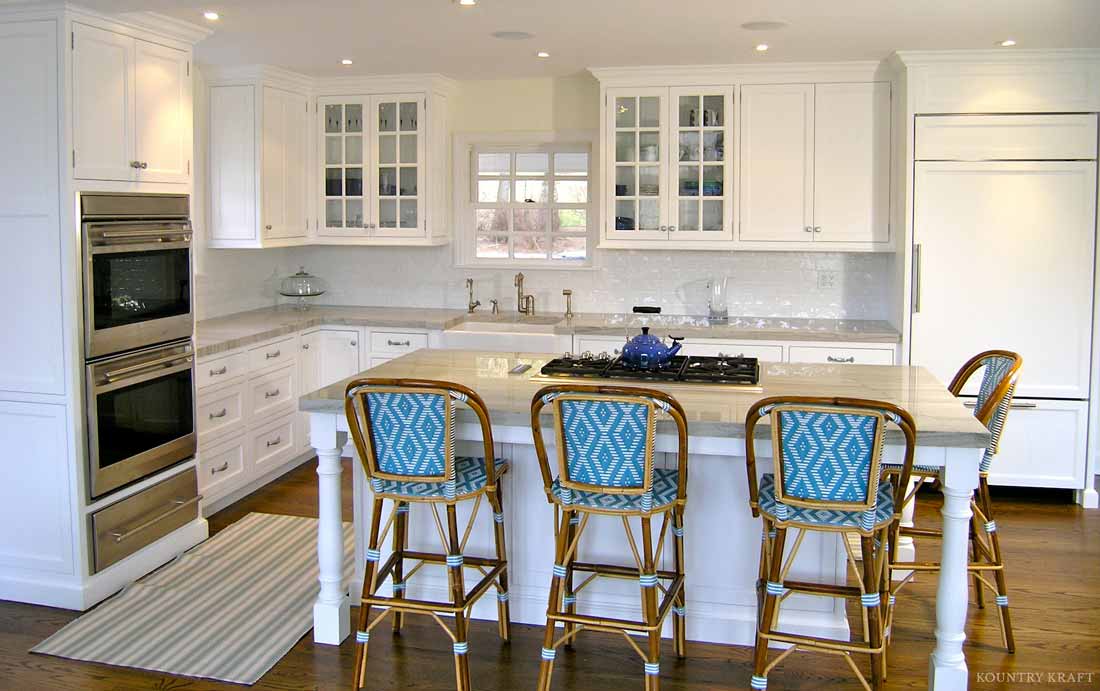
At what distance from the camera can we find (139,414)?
4.24m

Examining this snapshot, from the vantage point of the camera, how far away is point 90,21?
3918 mm

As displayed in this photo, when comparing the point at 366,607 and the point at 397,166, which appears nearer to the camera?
the point at 366,607

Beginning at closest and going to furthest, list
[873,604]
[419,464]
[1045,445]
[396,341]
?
[873,604], [419,464], [1045,445], [396,341]

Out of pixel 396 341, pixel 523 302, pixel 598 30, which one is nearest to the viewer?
pixel 598 30

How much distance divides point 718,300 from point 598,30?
6.53ft

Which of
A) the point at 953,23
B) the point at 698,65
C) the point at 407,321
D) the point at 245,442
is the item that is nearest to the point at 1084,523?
the point at 953,23

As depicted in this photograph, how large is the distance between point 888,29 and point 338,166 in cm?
334

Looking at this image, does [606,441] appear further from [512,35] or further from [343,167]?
[343,167]

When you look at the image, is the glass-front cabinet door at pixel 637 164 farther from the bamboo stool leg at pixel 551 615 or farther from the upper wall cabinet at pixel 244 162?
the bamboo stool leg at pixel 551 615

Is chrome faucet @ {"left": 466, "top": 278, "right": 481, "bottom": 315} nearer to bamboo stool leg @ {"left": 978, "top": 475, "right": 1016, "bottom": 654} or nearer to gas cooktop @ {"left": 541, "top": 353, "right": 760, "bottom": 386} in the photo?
gas cooktop @ {"left": 541, "top": 353, "right": 760, "bottom": 386}

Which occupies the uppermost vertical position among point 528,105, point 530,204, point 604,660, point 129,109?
point 528,105

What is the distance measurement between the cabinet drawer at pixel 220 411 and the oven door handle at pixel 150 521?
15.0 inches

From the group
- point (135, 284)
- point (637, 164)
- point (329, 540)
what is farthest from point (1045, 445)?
point (135, 284)

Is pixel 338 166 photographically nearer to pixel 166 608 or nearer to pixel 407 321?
pixel 407 321
